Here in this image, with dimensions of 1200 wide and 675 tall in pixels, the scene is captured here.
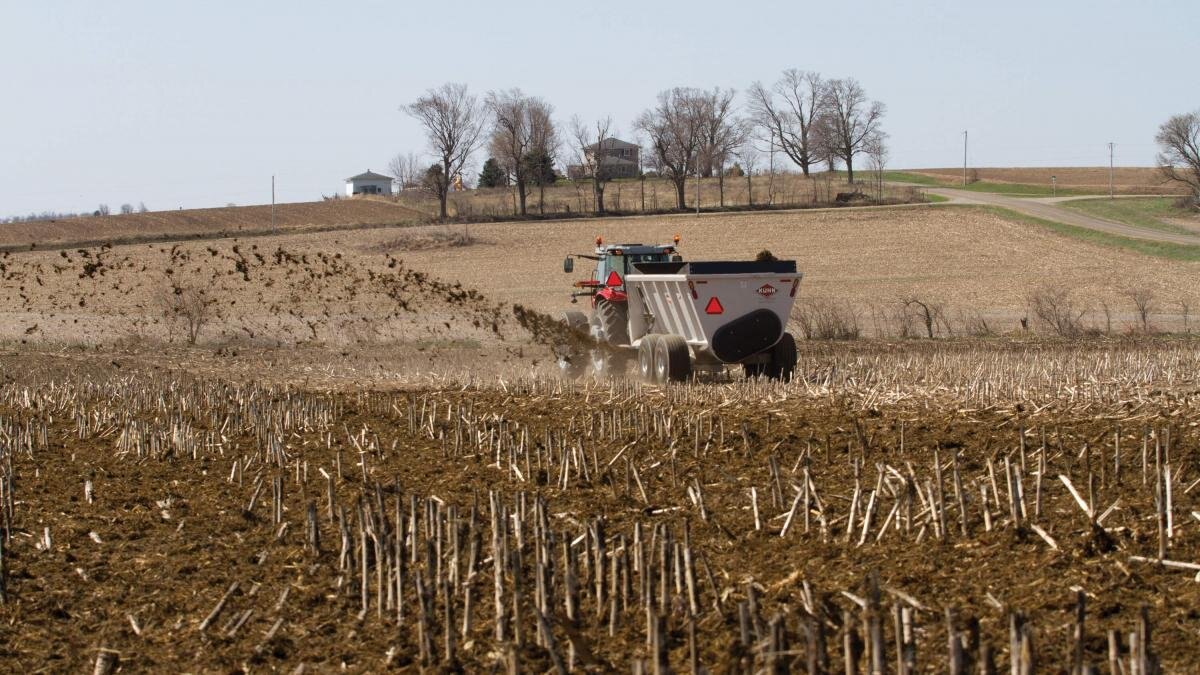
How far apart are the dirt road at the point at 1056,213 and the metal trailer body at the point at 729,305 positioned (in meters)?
42.7

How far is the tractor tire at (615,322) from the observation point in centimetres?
1966

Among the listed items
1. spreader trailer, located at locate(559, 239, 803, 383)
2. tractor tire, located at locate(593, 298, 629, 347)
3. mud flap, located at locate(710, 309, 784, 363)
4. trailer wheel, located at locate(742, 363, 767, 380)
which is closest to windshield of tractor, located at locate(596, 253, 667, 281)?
tractor tire, located at locate(593, 298, 629, 347)

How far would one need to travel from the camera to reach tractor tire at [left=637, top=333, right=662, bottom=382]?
1780cm

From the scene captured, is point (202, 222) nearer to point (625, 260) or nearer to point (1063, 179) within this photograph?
point (625, 260)

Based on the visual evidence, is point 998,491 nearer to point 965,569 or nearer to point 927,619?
point 965,569

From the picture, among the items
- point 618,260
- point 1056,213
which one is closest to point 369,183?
point 1056,213

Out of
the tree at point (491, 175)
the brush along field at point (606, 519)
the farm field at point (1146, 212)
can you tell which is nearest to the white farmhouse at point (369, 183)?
the tree at point (491, 175)

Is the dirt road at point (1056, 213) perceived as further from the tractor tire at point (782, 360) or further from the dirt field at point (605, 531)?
the dirt field at point (605, 531)

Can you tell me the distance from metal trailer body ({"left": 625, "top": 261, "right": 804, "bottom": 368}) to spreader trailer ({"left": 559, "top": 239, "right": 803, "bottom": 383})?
13 millimetres

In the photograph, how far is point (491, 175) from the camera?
308 ft

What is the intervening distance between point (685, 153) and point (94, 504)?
243 feet

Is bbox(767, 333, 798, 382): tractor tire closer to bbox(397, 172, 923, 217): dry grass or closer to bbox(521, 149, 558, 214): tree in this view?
bbox(397, 172, 923, 217): dry grass

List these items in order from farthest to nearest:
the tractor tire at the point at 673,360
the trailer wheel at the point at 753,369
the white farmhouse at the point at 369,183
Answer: the white farmhouse at the point at 369,183, the trailer wheel at the point at 753,369, the tractor tire at the point at 673,360

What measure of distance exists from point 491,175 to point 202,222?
29.9m
